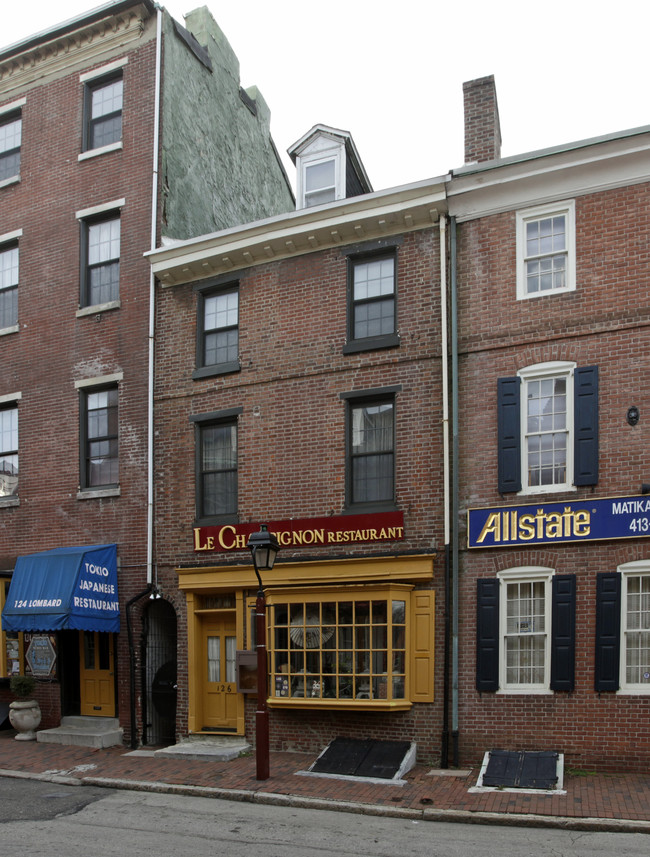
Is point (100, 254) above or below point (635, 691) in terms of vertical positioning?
above

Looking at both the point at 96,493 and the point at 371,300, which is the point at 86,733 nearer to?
the point at 96,493

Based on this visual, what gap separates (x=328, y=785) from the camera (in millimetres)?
12375

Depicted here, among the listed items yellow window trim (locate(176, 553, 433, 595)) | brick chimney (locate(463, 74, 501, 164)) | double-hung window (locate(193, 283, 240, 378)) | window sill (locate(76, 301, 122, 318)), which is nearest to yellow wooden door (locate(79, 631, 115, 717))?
yellow window trim (locate(176, 553, 433, 595))

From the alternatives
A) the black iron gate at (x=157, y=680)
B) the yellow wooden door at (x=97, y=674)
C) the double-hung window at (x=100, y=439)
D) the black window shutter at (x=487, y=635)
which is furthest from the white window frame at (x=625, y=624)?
the double-hung window at (x=100, y=439)

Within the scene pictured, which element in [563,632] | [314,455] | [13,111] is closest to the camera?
[563,632]

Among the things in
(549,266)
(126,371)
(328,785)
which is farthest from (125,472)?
(549,266)

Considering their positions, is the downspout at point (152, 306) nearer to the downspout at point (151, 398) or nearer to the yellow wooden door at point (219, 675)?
the downspout at point (151, 398)

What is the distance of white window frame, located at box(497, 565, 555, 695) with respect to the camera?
1289cm

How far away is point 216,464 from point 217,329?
2600 millimetres

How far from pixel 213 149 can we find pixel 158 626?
11.1m

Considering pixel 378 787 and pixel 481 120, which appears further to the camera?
pixel 481 120

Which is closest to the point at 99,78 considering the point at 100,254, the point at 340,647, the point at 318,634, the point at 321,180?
the point at 100,254

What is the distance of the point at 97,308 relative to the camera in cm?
1792

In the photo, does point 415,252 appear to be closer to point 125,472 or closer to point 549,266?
point 549,266
